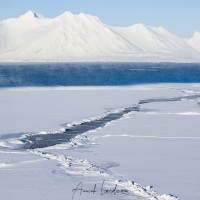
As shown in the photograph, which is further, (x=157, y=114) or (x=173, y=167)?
(x=157, y=114)

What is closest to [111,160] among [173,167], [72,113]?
[173,167]

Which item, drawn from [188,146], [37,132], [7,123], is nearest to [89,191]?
[188,146]

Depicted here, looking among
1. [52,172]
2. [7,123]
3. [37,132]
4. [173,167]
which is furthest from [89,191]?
[7,123]

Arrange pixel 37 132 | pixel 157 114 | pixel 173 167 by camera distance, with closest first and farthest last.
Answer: pixel 173 167
pixel 37 132
pixel 157 114

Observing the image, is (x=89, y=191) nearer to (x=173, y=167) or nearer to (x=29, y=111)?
(x=173, y=167)

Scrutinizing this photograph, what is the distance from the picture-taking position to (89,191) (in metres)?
14.5

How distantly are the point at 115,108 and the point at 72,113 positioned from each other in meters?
5.52

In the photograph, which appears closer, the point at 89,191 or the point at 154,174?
the point at 89,191

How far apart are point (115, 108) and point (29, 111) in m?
7.66

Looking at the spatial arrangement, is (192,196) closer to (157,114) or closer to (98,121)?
(98,121)

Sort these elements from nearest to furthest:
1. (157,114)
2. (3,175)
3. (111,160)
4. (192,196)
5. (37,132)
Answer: (192,196) → (3,175) → (111,160) → (37,132) → (157,114)

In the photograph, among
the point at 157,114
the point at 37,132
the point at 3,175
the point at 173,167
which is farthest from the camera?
the point at 157,114

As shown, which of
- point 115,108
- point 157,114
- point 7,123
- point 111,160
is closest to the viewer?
point 111,160

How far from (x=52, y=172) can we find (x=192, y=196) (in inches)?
Result: 214
